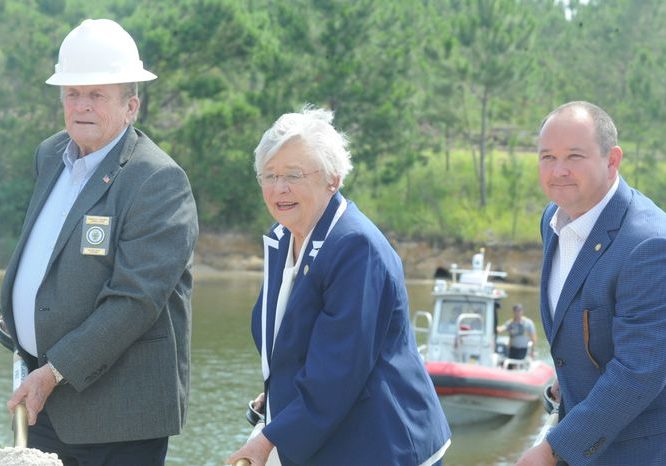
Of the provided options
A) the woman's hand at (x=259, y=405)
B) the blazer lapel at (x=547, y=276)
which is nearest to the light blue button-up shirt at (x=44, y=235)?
the woman's hand at (x=259, y=405)

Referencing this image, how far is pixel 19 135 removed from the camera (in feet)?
111

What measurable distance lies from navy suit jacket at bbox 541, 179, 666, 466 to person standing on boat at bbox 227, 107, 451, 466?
37 centimetres

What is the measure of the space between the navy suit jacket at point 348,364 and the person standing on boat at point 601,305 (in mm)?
325

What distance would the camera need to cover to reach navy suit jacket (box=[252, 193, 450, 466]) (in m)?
2.94

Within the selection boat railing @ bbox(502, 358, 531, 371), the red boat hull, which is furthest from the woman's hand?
boat railing @ bbox(502, 358, 531, 371)

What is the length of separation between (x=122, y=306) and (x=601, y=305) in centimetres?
130

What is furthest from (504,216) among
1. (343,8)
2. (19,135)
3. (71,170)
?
(71,170)

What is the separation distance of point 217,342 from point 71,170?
65.3 feet

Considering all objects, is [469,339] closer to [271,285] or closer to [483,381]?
[483,381]

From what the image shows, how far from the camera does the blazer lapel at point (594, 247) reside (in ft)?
9.97

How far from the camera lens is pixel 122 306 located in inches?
132

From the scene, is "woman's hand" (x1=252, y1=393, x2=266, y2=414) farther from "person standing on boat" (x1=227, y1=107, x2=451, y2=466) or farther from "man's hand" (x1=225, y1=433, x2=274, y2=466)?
"man's hand" (x1=225, y1=433, x2=274, y2=466)

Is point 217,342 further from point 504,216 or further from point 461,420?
point 504,216

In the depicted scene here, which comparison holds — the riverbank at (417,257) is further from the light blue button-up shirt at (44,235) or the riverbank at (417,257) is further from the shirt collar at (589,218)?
the shirt collar at (589,218)
